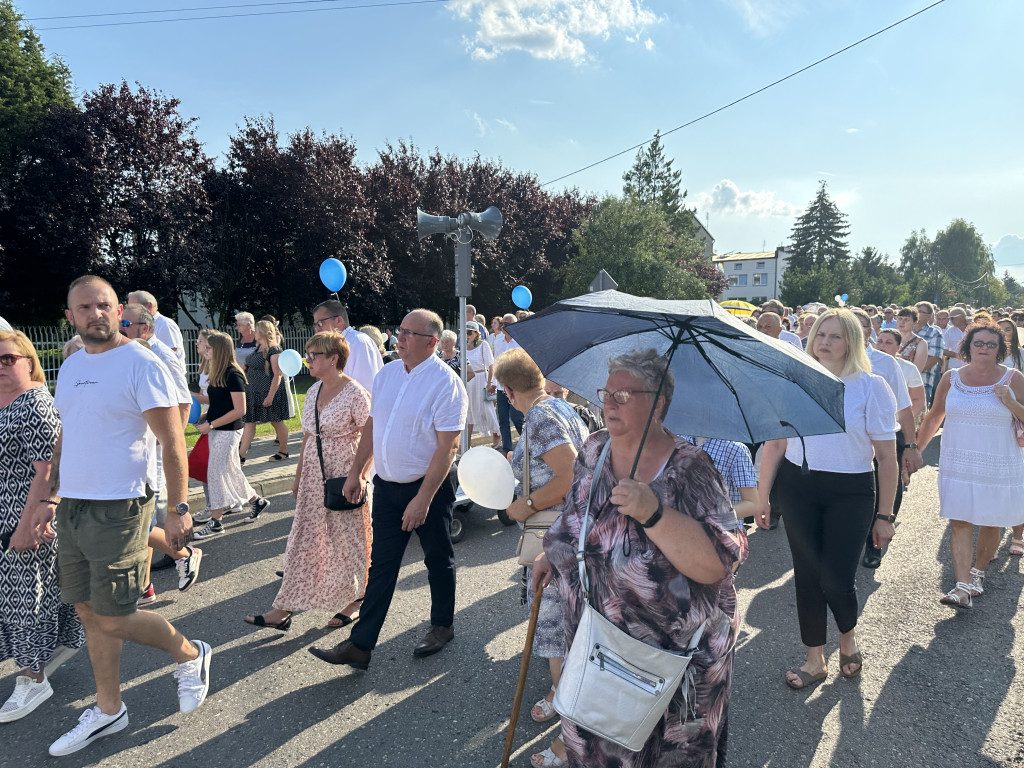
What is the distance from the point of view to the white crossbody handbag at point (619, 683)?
179 cm

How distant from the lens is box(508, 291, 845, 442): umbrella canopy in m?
1.98

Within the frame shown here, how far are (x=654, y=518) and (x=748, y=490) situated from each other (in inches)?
74.8

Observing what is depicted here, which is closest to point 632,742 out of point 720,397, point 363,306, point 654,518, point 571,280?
point 654,518

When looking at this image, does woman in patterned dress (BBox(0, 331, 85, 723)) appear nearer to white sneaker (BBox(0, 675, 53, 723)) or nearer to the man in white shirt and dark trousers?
white sneaker (BBox(0, 675, 53, 723))

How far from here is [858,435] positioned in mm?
3400

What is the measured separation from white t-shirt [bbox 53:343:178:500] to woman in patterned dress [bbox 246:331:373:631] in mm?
1236

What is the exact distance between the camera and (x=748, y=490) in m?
3.49

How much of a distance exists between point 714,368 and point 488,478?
113 cm

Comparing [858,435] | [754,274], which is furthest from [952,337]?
[754,274]

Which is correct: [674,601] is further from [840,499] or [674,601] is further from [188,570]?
[188,570]

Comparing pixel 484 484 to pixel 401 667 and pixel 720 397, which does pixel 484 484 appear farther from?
pixel 401 667

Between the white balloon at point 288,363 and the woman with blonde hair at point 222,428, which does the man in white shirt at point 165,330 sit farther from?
the white balloon at point 288,363

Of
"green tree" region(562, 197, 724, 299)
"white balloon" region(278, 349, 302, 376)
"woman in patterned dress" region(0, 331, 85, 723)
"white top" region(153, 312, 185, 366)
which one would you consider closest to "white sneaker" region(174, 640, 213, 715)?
"woman in patterned dress" region(0, 331, 85, 723)

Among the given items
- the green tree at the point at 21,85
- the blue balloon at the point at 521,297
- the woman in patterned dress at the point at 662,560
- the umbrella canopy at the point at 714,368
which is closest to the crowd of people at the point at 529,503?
the woman in patterned dress at the point at 662,560
